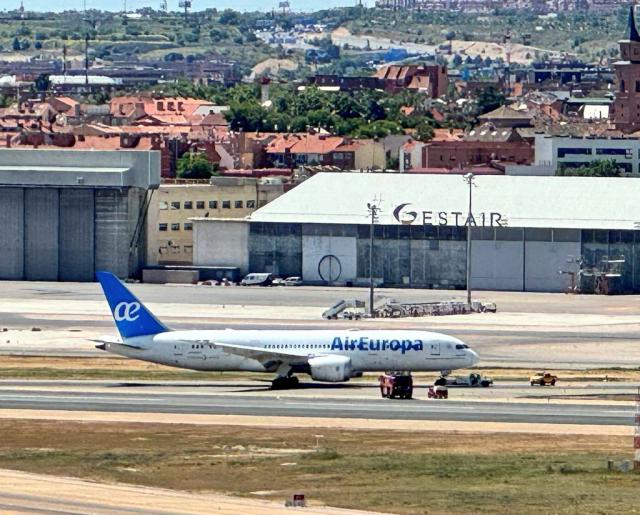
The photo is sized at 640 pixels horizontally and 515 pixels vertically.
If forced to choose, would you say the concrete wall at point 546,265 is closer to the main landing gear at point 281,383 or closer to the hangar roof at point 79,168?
the hangar roof at point 79,168

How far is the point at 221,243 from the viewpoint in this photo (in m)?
177

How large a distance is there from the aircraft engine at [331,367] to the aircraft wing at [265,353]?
0.56m

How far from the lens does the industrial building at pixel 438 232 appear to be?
548 ft

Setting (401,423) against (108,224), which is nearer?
(401,423)

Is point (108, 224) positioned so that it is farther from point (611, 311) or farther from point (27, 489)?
point (27, 489)

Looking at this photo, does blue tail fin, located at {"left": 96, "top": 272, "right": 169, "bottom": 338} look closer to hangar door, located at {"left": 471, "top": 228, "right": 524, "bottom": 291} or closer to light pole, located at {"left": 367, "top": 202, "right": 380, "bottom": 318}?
light pole, located at {"left": 367, "top": 202, "right": 380, "bottom": 318}

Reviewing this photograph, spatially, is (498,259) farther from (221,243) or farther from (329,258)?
(221,243)

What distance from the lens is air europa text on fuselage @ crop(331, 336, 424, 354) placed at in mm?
99438

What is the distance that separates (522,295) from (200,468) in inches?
3615

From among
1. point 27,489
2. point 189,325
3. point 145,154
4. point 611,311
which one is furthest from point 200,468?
point 145,154

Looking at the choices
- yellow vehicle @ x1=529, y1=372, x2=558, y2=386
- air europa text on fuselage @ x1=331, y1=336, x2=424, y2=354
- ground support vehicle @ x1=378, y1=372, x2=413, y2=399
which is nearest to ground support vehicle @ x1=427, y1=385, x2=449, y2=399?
ground support vehicle @ x1=378, y1=372, x2=413, y2=399

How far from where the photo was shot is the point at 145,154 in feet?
581

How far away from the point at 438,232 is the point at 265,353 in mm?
70892

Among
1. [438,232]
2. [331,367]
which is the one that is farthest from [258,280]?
[331,367]
